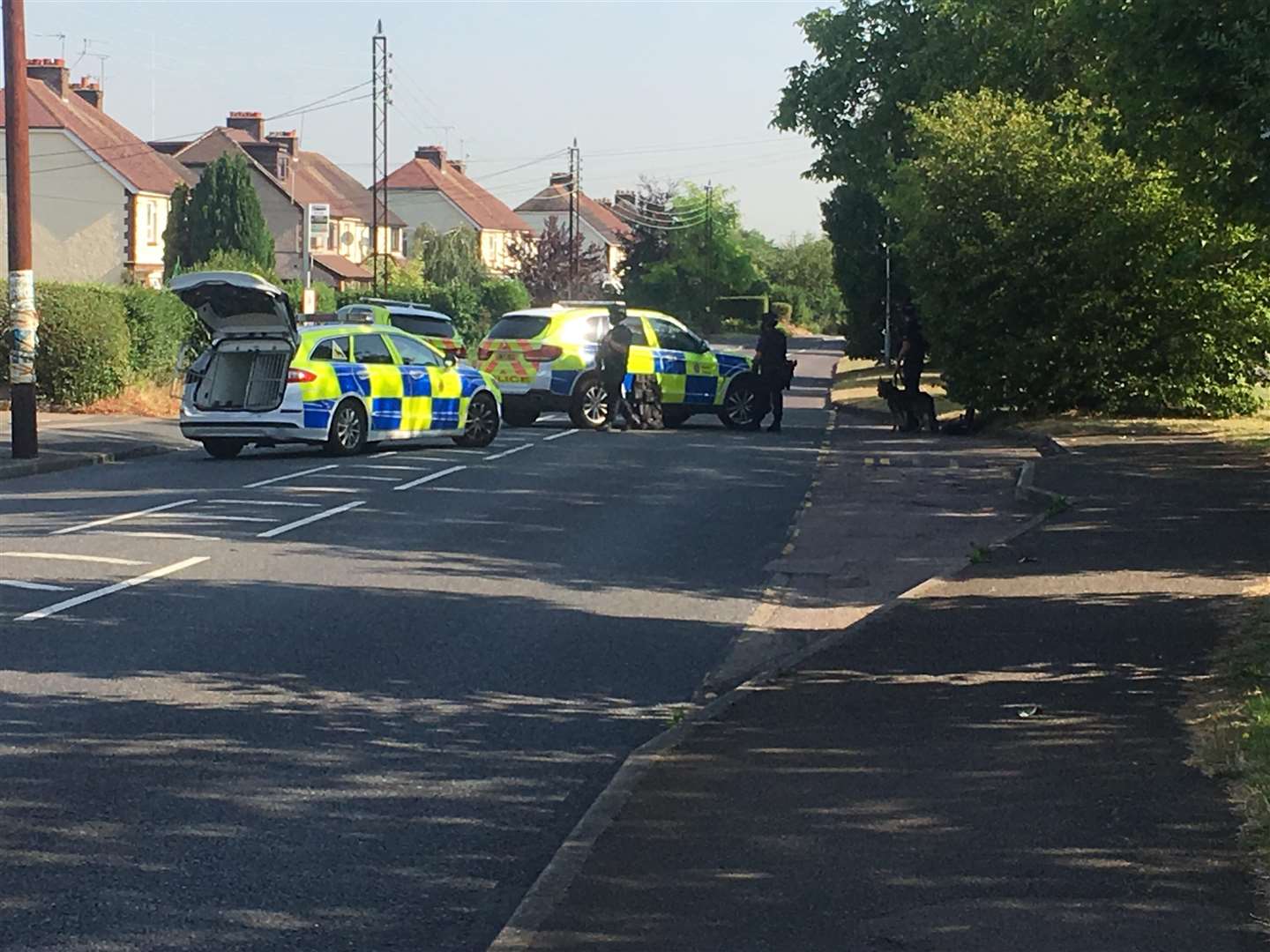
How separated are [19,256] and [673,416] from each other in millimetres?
10645

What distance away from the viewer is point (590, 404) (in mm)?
26953

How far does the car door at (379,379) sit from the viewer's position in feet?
70.9

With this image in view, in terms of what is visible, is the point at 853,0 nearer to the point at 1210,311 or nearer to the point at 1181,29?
the point at 1210,311

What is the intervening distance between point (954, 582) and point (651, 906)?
6597mm

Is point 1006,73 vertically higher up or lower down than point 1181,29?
higher up

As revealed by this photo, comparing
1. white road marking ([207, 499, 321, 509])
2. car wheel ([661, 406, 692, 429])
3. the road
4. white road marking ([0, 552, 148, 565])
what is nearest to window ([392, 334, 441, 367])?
the road

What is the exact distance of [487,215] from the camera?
112 metres

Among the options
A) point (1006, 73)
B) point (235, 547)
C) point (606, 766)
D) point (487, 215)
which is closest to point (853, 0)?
point (1006, 73)

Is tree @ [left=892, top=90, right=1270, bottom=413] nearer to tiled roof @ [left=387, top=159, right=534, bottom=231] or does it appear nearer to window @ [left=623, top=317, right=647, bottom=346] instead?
window @ [left=623, top=317, right=647, bottom=346]

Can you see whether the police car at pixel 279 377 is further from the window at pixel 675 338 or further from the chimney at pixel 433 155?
the chimney at pixel 433 155

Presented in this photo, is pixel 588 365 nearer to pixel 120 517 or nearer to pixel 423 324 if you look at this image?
pixel 423 324

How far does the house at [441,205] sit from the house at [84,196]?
3981cm

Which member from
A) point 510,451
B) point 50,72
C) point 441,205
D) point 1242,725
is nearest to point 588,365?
point 510,451

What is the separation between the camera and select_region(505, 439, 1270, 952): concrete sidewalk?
16.5 feet
